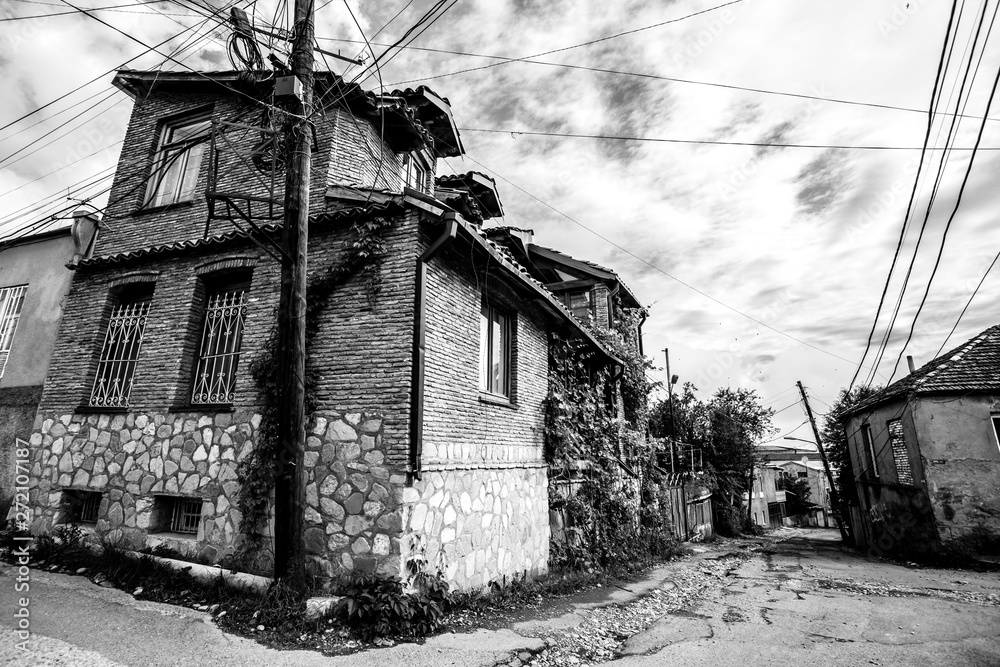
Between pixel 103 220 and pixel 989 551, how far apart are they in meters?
21.0

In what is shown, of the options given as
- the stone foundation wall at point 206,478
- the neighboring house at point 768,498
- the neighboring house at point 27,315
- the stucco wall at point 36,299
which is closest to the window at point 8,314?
the neighboring house at point 27,315

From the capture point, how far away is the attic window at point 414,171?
9977 mm

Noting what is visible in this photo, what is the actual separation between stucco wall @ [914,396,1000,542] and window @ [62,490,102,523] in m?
18.5

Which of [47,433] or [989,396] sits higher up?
[989,396]

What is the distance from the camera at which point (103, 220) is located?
8945 mm

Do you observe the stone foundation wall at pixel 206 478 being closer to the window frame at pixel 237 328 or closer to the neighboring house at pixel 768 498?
the window frame at pixel 237 328

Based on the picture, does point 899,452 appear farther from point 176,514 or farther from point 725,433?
point 176,514

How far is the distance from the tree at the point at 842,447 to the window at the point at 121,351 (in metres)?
23.7

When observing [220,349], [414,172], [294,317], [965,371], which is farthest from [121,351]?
[965,371]

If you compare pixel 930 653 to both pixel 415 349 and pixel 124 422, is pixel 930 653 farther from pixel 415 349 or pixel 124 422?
pixel 124 422

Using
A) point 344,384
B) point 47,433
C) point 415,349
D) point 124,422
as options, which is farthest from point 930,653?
point 47,433

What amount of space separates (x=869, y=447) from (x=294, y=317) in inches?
835

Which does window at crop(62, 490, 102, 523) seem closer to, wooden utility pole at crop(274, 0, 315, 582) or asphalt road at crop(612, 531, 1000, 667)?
wooden utility pole at crop(274, 0, 315, 582)

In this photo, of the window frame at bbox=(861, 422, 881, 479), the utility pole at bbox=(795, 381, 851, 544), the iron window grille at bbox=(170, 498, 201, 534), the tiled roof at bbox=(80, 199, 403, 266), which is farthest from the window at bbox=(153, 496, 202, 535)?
the utility pole at bbox=(795, 381, 851, 544)
